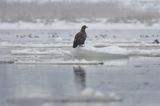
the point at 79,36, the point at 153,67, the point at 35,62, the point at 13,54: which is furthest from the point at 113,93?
the point at 13,54

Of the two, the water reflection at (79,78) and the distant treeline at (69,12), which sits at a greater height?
the distant treeline at (69,12)

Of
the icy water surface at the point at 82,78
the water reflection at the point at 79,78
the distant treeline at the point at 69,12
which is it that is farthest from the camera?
the distant treeline at the point at 69,12

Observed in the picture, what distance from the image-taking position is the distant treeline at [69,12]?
94.7 meters

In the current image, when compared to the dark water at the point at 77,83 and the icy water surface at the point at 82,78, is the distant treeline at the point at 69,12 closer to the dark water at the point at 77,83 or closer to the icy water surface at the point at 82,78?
the icy water surface at the point at 82,78

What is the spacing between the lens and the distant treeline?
94.7 metres

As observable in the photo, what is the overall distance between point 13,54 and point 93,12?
8582cm

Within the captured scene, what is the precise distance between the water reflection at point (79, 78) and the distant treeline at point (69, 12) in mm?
68580

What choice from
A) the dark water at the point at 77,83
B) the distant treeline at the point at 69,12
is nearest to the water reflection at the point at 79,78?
the dark water at the point at 77,83

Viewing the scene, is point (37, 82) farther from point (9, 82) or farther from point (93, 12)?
point (93, 12)

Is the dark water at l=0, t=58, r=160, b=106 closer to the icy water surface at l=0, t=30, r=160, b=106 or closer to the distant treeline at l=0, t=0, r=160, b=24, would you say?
the icy water surface at l=0, t=30, r=160, b=106

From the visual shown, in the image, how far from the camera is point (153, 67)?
1680 cm

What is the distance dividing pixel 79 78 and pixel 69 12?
9391cm

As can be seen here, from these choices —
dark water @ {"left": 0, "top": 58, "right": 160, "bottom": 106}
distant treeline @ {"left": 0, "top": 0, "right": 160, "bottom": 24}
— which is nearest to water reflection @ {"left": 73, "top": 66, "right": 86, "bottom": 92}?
dark water @ {"left": 0, "top": 58, "right": 160, "bottom": 106}

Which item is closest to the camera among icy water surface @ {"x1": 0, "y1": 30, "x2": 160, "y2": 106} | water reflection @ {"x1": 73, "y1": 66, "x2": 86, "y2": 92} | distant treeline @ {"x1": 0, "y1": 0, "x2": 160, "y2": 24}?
icy water surface @ {"x1": 0, "y1": 30, "x2": 160, "y2": 106}
